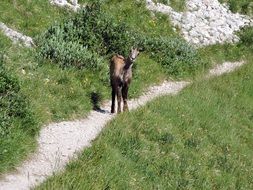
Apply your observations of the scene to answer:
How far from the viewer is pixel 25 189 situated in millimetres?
10172


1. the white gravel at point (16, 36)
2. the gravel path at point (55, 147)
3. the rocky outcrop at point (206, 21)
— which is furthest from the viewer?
the rocky outcrop at point (206, 21)

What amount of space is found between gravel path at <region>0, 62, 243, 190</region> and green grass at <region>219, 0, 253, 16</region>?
49.0 ft

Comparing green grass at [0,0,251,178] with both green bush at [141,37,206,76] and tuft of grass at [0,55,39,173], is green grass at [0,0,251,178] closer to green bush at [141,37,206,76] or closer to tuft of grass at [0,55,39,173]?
tuft of grass at [0,55,39,173]

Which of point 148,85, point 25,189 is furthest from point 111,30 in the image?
point 25,189

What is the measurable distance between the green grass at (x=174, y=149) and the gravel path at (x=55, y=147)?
49 centimetres

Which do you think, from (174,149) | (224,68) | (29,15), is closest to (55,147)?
(174,149)

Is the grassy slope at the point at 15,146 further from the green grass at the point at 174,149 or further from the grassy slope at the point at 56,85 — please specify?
the grassy slope at the point at 56,85

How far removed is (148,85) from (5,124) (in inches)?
365

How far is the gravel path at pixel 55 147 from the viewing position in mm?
10711

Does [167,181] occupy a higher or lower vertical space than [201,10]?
lower

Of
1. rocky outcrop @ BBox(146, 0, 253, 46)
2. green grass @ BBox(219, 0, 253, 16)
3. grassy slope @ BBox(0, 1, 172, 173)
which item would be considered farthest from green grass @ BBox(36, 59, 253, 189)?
green grass @ BBox(219, 0, 253, 16)

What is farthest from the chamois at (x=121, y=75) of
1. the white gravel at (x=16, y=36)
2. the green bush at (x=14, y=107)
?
the green bush at (x=14, y=107)

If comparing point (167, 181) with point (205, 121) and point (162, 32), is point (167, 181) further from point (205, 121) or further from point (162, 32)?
point (162, 32)

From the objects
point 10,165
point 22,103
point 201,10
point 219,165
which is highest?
point 201,10
